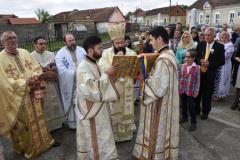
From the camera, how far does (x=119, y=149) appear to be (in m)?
4.27

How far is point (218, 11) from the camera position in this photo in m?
46.8

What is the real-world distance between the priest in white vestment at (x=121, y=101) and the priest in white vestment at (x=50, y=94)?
3.80 ft

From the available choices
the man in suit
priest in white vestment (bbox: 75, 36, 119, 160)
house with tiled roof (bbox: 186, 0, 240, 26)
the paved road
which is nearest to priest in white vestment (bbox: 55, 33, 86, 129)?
the paved road

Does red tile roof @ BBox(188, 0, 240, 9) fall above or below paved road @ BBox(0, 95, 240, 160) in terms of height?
above

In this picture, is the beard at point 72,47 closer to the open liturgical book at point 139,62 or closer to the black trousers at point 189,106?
the open liturgical book at point 139,62

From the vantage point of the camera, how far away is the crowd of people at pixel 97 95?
3.23 meters

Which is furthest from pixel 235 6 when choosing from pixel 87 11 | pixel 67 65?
pixel 67 65

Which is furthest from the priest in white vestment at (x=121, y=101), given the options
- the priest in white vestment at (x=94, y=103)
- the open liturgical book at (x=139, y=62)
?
the priest in white vestment at (x=94, y=103)

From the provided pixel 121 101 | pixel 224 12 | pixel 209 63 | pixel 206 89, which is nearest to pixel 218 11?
pixel 224 12

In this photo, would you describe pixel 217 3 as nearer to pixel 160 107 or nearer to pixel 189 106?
pixel 189 106

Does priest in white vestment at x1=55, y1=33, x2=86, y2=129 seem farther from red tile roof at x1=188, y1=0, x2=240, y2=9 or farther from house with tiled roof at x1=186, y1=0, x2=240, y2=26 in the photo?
red tile roof at x1=188, y1=0, x2=240, y2=9

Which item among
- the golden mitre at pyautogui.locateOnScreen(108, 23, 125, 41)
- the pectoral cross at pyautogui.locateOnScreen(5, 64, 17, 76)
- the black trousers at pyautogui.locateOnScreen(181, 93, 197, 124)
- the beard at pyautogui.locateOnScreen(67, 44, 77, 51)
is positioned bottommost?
the black trousers at pyautogui.locateOnScreen(181, 93, 197, 124)

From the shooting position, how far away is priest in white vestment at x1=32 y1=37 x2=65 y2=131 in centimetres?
487

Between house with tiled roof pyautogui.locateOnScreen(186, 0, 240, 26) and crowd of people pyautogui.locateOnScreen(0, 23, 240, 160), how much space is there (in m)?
38.6
